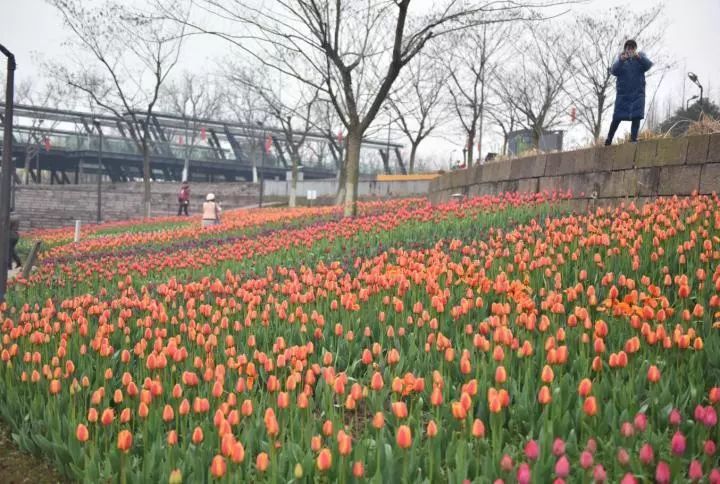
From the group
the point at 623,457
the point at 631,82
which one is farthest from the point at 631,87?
the point at 623,457

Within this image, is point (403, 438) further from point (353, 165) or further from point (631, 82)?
point (353, 165)

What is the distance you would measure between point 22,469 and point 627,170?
8951mm

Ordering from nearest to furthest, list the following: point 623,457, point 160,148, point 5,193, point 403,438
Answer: point 623,457, point 403,438, point 5,193, point 160,148

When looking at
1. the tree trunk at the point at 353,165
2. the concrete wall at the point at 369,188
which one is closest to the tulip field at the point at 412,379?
the tree trunk at the point at 353,165

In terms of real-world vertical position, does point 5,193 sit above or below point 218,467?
above

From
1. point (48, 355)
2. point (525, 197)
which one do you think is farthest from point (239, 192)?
point (48, 355)

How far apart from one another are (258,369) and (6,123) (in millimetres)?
5302

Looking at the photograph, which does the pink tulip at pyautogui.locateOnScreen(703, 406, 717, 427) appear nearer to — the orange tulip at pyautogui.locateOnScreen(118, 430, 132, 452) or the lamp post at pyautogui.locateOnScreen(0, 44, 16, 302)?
the orange tulip at pyautogui.locateOnScreen(118, 430, 132, 452)

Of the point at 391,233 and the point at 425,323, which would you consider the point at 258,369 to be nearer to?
the point at 425,323

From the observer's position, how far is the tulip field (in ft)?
7.95

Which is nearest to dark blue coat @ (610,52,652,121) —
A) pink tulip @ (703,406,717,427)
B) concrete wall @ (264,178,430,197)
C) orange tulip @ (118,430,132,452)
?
pink tulip @ (703,406,717,427)

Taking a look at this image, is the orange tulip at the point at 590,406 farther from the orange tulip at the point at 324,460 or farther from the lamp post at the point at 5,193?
the lamp post at the point at 5,193

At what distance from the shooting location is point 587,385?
2619mm

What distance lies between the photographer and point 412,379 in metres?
3.07
